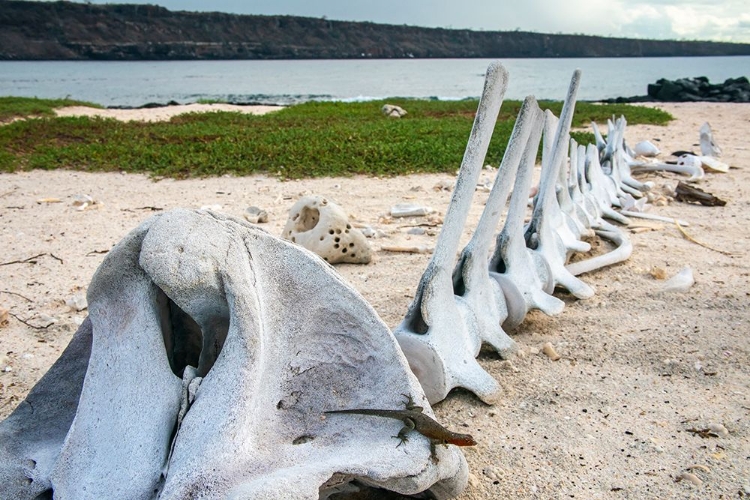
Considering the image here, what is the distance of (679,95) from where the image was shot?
20578 mm

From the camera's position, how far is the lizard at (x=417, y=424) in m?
1.60

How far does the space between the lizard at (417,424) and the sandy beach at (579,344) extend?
0.46 m

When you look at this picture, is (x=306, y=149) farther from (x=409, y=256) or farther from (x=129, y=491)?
(x=129, y=491)

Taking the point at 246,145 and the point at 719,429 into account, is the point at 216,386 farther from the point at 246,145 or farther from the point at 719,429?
the point at 246,145

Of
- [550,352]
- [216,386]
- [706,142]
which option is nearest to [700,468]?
[550,352]

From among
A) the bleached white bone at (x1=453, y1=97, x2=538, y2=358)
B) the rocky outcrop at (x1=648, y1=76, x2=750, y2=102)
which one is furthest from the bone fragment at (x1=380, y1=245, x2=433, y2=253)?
the rocky outcrop at (x1=648, y1=76, x2=750, y2=102)

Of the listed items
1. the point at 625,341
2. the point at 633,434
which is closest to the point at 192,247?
the point at 633,434

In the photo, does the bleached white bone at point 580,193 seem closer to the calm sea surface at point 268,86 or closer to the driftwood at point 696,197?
the driftwood at point 696,197

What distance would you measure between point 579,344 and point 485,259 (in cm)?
77

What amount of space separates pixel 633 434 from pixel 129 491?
1.74 meters

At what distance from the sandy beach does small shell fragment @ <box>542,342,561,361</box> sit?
0.03 m

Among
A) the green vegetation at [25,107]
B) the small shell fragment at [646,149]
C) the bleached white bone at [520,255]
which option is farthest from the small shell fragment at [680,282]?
the green vegetation at [25,107]

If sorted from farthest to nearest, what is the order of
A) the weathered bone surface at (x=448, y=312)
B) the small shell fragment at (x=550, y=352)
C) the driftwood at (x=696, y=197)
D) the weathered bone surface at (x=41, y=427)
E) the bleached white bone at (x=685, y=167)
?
the bleached white bone at (x=685, y=167)
the driftwood at (x=696, y=197)
the small shell fragment at (x=550, y=352)
the weathered bone surface at (x=448, y=312)
the weathered bone surface at (x=41, y=427)

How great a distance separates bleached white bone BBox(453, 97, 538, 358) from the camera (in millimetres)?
2641
